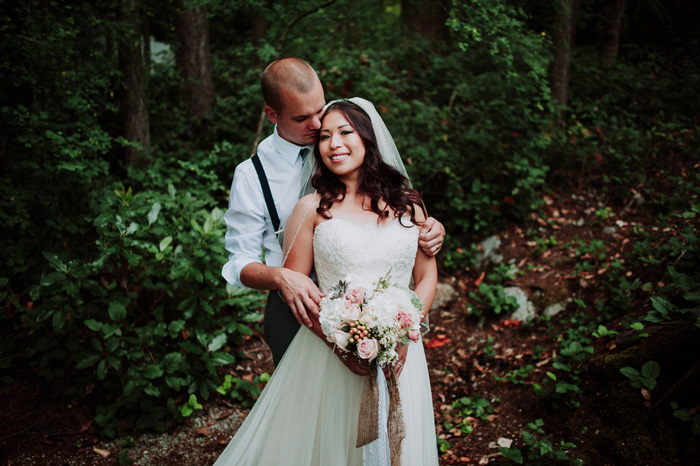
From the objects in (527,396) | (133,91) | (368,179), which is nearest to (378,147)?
(368,179)

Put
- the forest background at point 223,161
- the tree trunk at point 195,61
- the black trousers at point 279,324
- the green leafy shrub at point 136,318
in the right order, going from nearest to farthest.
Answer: the black trousers at point 279,324, the green leafy shrub at point 136,318, the forest background at point 223,161, the tree trunk at point 195,61

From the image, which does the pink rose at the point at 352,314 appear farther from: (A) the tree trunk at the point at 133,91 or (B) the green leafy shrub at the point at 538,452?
(A) the tree trunk at the point at 133,91

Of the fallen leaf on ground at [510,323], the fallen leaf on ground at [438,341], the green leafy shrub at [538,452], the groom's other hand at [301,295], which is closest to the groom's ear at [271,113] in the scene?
the groom's other hand at [301,295]

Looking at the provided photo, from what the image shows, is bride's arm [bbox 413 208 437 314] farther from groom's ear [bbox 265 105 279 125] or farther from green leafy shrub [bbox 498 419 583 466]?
green leafy shrub [bbox 498 419 583 466]

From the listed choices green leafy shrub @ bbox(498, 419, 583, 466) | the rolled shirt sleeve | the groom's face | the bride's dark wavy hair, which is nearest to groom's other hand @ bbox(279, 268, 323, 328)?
the rolled shirt sleeve

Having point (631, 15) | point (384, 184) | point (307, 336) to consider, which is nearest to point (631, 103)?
point (631, 15)

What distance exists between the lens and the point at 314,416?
2.39 meters

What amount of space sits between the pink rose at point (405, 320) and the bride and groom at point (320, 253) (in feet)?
0.95

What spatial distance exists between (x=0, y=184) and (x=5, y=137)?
481 millimetres

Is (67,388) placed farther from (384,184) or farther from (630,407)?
(630,407)

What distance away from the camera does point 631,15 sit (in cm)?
946

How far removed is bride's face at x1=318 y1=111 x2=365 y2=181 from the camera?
247 cm

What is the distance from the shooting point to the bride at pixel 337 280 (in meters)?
2.36

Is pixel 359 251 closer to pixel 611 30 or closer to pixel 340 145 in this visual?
pixel 340 145
